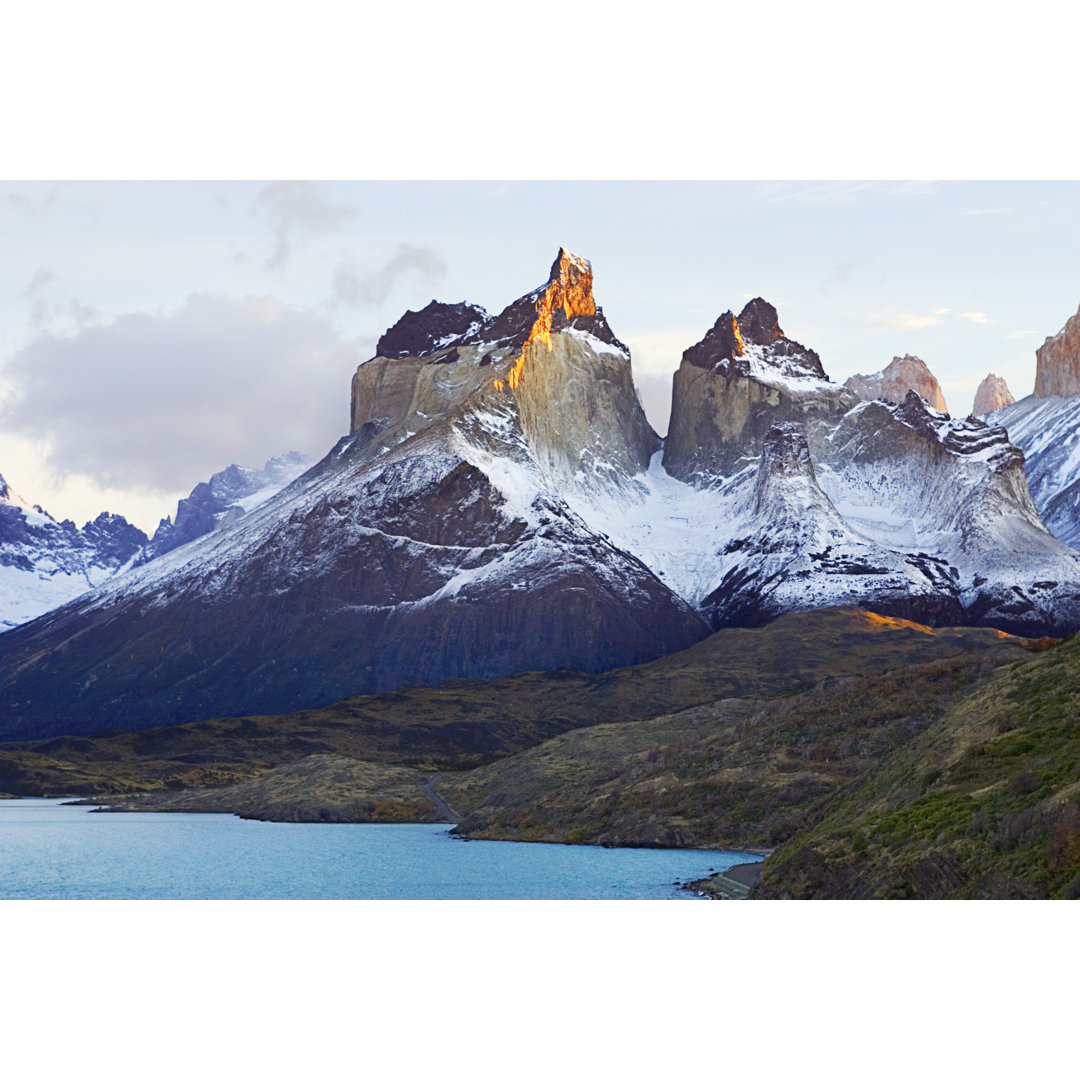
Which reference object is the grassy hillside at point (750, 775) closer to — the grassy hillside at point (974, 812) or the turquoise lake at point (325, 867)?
the turquoise lake at point (325, 867)

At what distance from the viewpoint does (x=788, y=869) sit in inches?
3349

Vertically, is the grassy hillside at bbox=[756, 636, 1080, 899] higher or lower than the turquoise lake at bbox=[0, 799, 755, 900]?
higher

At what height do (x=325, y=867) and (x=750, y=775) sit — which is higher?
(x=750, y=775)

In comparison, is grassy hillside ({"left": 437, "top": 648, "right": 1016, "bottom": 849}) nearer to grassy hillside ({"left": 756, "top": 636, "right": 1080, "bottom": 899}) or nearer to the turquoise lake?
the turquoise lake

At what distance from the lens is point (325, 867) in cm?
12638

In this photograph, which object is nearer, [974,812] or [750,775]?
[974,812]

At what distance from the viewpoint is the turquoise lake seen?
105000 mm

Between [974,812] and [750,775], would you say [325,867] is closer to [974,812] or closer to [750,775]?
[750,775]

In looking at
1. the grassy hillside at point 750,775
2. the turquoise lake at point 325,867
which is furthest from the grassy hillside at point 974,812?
the grassy hillside at point 750,775

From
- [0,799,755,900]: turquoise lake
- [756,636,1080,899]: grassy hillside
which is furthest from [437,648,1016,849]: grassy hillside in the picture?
[756,636,1080,899]: grassy hillside

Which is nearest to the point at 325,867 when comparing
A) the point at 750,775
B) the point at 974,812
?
the point at 750,775

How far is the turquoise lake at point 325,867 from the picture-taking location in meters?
105
